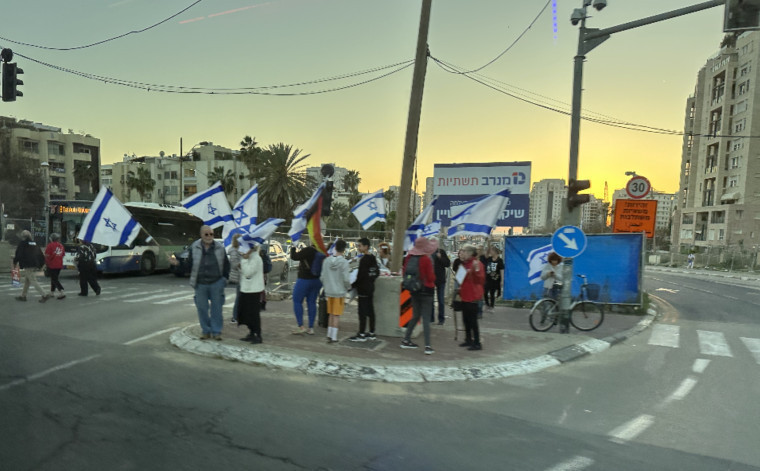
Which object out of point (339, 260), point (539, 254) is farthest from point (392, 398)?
point (539, 254)

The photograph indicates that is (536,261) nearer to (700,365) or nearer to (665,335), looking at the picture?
(665,335)

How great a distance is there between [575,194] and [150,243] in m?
18.0

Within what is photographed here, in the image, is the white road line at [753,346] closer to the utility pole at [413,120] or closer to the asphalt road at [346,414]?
the asphalt road at [346,414]

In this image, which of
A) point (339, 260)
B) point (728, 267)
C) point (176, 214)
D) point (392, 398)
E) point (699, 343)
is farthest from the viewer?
point (728, 267)

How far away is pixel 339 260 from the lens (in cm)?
757

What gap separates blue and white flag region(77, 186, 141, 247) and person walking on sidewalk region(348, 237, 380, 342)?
13.2ft

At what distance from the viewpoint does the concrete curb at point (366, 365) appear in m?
6.28

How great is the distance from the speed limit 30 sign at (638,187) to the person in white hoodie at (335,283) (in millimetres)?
9720

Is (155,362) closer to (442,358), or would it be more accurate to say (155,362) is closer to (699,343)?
(442,358)

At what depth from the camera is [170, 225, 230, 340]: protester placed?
7363 millimetres

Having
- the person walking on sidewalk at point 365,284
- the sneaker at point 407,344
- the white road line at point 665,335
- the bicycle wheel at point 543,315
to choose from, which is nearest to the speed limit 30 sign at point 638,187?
the white road line at point 665,335

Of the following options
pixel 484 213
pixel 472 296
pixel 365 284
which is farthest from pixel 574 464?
pixel 484 213

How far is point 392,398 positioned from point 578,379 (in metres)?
2.96

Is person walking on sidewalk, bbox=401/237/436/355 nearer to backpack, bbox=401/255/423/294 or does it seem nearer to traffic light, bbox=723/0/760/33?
backpack, bbox=401/255/423/294
